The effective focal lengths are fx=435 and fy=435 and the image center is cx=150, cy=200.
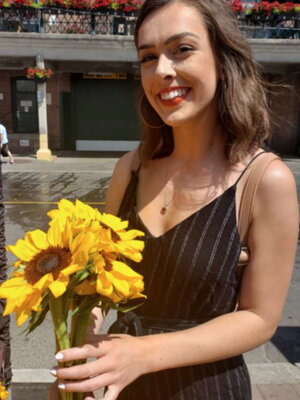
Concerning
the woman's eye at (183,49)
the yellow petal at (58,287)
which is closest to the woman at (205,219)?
the woman's eye at (183,49)

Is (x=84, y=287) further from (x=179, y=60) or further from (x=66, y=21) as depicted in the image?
(x=66, y=21)

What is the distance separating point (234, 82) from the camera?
1.30 m

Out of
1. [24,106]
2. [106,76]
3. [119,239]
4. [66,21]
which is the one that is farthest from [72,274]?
[106,76]

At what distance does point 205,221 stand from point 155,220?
0.56 feet

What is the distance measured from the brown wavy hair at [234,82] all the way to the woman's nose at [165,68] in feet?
0.48

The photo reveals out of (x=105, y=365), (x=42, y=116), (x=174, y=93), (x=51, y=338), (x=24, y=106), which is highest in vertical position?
(x=174, y=93)

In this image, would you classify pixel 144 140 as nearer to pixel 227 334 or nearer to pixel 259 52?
pixel 227 334

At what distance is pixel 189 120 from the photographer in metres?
1.29

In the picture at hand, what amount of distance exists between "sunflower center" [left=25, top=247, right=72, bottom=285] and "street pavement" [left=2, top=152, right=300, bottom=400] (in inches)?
79.1

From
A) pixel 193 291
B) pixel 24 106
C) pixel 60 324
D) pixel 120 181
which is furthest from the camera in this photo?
pixel 24 106

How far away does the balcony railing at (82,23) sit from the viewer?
15492mm

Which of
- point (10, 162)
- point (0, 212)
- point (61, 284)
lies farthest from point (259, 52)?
point (61, 284)

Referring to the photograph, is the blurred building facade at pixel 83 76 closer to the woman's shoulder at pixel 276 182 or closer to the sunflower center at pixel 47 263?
the woman's shoulder at pixel 276 182

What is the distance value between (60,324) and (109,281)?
6.5 inches
